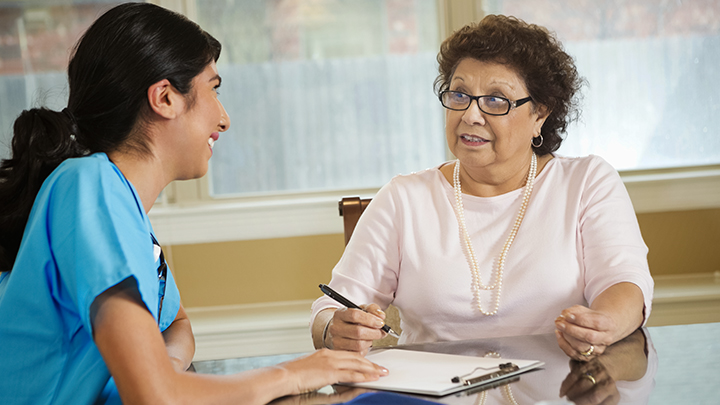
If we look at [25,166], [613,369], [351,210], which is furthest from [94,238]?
[351,210]

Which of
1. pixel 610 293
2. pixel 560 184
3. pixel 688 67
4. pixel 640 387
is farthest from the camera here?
pixel 688 67

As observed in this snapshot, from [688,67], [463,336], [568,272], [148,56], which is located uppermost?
[148,56]

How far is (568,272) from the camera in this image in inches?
58.1

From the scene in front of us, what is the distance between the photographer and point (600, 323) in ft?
3.81

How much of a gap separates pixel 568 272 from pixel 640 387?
53 centimetres

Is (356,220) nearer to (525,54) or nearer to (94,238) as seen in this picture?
(525,54)

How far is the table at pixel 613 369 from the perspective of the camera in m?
0.92

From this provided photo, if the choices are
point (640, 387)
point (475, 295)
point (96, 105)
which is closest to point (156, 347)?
point (96, 105)

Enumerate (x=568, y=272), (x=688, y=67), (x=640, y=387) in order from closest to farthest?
(x=640, y=387) < (x=568, y=272) < (x=688, y=67)

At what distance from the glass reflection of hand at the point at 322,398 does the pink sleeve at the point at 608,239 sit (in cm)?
66

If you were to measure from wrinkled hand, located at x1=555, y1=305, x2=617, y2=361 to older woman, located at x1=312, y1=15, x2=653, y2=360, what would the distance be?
0.20 m

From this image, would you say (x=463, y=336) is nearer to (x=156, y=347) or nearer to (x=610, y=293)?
(x=610, y=293)

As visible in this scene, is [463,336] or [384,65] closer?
[463,336]

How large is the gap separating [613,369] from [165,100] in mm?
844
